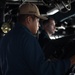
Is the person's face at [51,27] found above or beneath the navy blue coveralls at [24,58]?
beneath

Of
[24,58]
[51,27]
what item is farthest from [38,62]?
[51,27]

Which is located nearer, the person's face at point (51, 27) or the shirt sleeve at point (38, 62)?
the shirt sleeve at point (38, 62)

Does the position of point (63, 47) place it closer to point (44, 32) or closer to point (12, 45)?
point (12, 45)

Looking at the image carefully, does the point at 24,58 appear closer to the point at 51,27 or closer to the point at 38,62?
the point at 38,62

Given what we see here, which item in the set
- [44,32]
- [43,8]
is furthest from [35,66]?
[43,8]

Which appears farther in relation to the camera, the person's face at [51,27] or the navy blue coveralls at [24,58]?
the person's face at [51,27]

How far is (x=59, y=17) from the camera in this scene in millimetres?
9805

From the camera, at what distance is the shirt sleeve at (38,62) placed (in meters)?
2.31

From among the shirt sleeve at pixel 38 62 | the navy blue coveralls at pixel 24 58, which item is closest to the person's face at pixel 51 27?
the navy blue coveralls at pixel 24 58

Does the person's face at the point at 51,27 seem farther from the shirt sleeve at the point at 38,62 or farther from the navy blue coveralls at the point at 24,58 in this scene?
the shirt sleeve at the point at 38,62

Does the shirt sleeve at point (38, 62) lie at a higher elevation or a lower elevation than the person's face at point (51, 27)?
higher

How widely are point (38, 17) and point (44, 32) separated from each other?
2169 mm

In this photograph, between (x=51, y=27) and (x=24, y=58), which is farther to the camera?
(x=51, y=27)

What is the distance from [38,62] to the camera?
91.0 inches
